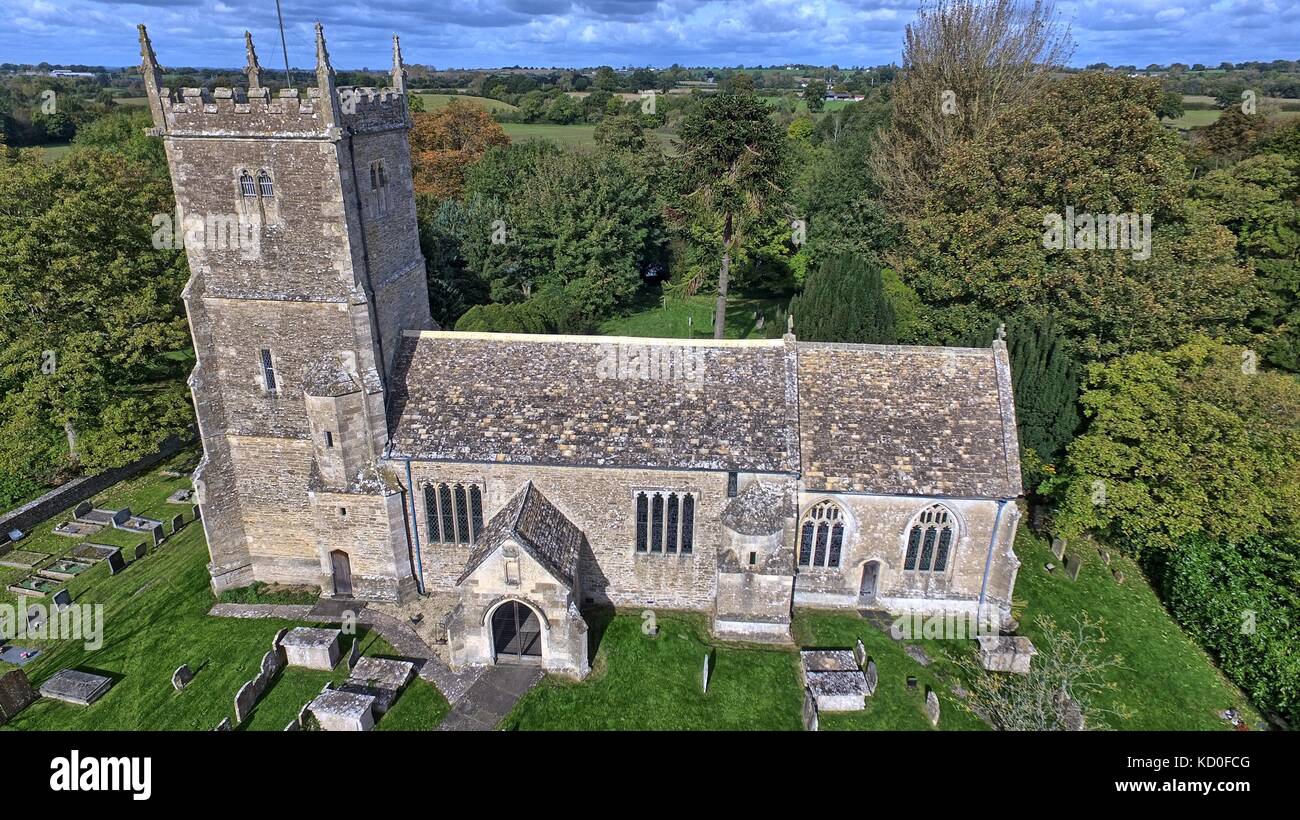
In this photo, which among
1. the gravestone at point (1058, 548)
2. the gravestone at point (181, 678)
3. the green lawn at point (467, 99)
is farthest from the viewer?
the green lawn at point (467, 99)

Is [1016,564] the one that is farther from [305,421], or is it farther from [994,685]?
[305,421]

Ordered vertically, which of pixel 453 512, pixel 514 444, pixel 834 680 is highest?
pixel 514 444

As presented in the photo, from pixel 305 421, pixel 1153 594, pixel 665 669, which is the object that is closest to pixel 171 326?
pixel 305 421

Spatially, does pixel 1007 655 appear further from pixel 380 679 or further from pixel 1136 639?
pixel 380 679

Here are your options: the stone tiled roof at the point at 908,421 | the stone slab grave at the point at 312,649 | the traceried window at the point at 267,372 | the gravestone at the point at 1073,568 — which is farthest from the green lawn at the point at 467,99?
the gravestone at the point at 1073,568

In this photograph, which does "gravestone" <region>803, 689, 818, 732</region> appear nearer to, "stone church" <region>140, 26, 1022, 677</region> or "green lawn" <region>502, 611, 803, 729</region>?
"green lawn" <region>502, 611, 803, 729</region>

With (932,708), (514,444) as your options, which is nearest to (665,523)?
(514,444)

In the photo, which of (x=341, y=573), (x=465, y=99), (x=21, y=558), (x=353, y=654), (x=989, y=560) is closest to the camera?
(x=353, y=654)

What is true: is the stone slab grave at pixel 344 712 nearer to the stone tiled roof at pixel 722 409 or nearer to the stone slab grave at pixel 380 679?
the stone slab grave at pixel 380 679
